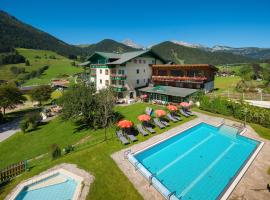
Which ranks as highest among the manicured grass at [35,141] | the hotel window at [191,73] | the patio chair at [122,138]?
the hotel window at [191,73]

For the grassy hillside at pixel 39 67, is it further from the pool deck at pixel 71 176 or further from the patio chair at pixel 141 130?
the pool deck at pixel 71 176

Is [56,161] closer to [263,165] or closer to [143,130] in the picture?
[143,130]

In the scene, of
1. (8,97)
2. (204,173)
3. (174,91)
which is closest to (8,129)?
(8,97)

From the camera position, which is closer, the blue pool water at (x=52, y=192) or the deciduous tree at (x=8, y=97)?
the blue pool water at (x=52, y=192)

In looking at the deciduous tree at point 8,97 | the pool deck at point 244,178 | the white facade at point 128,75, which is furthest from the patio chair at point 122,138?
the deciduous tree at point 8,97

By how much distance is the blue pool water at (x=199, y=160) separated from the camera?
13.3 metres

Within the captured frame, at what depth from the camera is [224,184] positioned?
43.9 feet

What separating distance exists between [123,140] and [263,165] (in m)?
13.1

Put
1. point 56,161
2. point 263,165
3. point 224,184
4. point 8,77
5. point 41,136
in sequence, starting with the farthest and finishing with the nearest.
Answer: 1. point 8,77
2. point 41,136
3. point 56,161
4. point 263,165
5. point 224,184

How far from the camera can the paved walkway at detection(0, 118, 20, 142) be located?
34.2m

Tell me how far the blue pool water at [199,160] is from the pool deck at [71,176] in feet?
17.4

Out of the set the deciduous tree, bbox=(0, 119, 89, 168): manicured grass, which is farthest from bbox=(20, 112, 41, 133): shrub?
the deciduous tree

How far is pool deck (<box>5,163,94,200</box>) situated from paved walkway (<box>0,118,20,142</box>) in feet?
78.9

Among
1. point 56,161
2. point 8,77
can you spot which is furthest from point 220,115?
point 8,77
